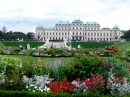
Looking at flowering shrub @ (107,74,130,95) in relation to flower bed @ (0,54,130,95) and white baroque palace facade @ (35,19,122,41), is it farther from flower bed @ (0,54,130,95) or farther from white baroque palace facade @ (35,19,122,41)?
white baroque palace facade @ (35,19,122,41)

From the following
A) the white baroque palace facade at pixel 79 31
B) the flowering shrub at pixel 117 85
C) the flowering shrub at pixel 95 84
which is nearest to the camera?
the flowering shrub at pixel 95 84

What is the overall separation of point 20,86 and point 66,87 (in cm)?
118

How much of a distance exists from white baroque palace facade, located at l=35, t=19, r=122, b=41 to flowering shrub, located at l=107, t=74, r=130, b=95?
101 metres

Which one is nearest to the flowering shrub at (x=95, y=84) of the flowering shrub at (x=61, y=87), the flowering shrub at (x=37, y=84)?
the flowering shrub at (x=61, y=87)

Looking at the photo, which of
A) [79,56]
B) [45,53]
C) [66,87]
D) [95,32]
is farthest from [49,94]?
[95,32]

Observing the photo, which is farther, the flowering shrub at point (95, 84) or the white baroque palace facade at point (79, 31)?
the white baroque palace facade at point (79, 31)

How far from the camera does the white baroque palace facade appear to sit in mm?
108875

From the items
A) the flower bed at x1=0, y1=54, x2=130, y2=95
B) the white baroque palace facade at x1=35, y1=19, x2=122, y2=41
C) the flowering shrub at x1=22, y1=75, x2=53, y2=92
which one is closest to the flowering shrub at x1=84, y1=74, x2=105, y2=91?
the flower bed at x1=0, y1=54, x2=130, y2=95

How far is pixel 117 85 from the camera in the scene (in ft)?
21.8

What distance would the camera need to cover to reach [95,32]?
362ft

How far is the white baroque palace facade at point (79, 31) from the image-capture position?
10888 centimetres

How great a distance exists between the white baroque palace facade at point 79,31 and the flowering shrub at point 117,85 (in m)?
101

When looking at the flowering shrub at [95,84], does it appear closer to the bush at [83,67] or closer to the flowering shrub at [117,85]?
the flowering shrub at [117,85]

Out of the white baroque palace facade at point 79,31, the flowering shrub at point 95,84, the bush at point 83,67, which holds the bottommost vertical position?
the flowering shrub at point 95,84
